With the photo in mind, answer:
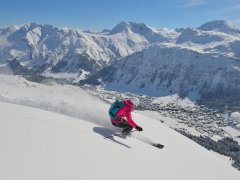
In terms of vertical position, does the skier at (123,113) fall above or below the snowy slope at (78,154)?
above

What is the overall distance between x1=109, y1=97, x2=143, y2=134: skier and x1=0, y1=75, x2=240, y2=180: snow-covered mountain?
650 mm

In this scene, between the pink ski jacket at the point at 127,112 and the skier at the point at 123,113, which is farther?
the skier at the point at 123,113

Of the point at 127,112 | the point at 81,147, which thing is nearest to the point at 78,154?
the point at 81,147

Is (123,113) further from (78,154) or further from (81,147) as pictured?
(78,154)

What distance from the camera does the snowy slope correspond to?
12750 mm

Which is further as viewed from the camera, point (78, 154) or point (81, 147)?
point (81, 147)

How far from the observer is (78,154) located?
1480 centimetres

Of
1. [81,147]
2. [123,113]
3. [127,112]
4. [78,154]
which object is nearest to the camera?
[78,154]

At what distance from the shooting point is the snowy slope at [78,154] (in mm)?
12750

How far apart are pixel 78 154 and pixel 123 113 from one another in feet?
19.0

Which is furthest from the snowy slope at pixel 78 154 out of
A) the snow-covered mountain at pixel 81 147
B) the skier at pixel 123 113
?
the skier at pixel 123 113

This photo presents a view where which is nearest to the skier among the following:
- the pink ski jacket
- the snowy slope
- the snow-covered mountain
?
the pink ski jacket

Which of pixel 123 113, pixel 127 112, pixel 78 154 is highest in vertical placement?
pixel 127 112

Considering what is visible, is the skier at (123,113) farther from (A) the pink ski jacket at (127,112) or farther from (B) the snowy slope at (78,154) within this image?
(B) the snowy slope at (78,154)
